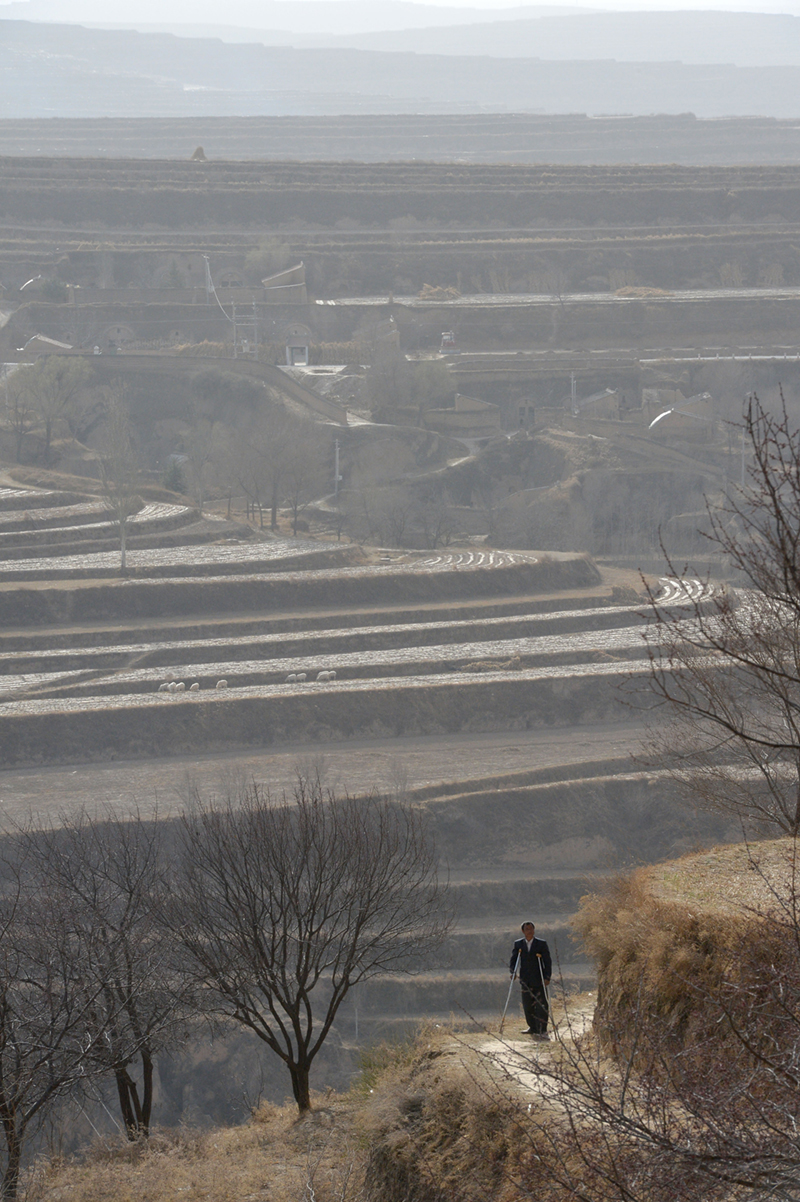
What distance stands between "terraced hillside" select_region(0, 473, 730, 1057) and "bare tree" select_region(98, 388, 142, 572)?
0.93m

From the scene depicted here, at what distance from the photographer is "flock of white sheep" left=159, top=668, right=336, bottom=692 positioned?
4153 centimetres

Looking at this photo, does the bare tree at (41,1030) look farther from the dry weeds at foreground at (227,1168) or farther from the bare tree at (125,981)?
the dry weeds at foreground at (227,1168)

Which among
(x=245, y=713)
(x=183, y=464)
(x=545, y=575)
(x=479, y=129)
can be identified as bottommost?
(x=245, y=713)

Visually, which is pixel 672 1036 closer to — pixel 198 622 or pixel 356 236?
pixel 198 622

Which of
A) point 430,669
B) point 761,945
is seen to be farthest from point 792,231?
point 761,945

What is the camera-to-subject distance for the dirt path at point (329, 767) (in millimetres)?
35188

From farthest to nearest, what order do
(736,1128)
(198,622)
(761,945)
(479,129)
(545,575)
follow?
(479,129) → (545,575) → (198,622) → (761,945) → (736,1128)

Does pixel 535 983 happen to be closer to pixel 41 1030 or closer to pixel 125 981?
pixel 41 1030

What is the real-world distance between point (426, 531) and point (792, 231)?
195 feet

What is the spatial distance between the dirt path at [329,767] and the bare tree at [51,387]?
101 feet

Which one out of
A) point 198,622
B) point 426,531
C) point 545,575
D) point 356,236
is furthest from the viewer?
point 356,236

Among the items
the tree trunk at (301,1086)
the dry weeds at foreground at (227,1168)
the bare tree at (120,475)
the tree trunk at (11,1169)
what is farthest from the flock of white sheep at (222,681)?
the tree trunk at (11,1169)

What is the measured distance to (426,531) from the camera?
61.9 m

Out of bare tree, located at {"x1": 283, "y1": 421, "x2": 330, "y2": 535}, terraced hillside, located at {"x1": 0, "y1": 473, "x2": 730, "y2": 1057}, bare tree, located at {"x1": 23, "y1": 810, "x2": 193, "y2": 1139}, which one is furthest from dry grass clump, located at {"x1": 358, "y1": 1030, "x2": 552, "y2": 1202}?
bare tree, located at {"x1": 283, "y1": 421, "x2": 330, "y2": 535}
